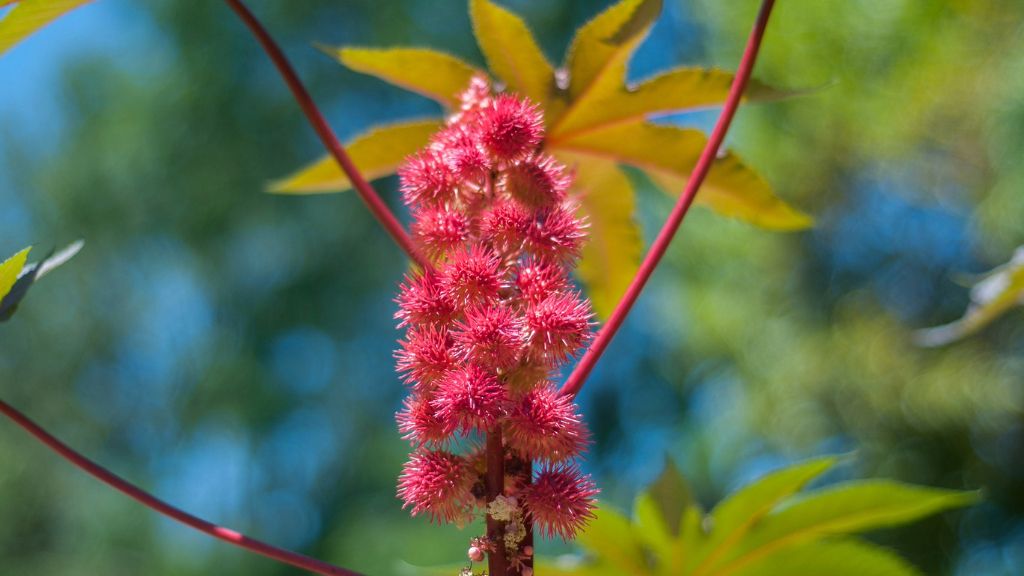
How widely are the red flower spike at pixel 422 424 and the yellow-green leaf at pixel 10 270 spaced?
437 mm

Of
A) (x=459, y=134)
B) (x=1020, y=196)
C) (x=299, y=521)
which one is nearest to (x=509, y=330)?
(x=459, y=134)

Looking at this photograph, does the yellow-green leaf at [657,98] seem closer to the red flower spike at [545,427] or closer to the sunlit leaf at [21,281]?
the red flower spike at [545,427]

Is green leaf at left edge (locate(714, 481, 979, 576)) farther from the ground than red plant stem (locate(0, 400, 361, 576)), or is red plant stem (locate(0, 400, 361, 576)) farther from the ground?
green leaf at left edge (locate(714, 481, 979, 576))

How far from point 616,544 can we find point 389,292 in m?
8.46

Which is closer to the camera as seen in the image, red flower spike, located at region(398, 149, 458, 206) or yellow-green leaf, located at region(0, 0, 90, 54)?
red flower spike, located at region(398, 149, 458, 206)

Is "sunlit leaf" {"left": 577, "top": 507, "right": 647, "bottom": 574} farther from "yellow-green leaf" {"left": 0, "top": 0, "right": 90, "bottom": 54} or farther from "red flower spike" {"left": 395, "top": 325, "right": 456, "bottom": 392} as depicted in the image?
"yellow-green leaf" {"left": 0, "top": 0, "right": 90, "bottom": 54}

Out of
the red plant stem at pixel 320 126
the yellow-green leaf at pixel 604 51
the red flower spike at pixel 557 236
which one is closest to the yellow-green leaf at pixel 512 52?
the yellow-green leaf at pixel 604 51

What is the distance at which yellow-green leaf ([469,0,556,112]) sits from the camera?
3.98 feet

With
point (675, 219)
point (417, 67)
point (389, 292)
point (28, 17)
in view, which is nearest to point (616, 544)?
point (675, 219)

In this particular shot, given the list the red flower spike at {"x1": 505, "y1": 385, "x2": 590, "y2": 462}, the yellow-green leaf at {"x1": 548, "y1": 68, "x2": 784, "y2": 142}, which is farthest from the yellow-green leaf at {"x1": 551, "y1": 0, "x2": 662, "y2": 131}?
the red flower spike at {"x1": 505, "y1": 385, "x2": 590, "y2": 462}

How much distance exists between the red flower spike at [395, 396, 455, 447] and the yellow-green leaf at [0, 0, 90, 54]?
2.13ft

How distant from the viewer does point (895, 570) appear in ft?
3.86

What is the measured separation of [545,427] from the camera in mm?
740

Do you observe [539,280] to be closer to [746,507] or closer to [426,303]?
[426,303]
